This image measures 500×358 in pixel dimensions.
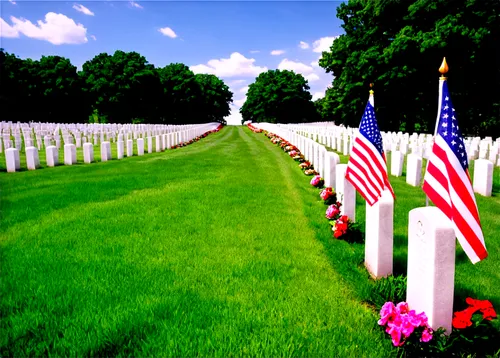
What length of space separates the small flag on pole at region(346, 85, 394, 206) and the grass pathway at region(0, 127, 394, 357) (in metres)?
0.88

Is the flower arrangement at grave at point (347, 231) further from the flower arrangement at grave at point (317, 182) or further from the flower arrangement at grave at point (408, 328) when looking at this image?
the flower arrangement at grave at point (317, 182)

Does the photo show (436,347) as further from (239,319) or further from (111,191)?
(111,191)

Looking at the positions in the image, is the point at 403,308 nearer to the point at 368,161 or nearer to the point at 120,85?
the point at 368,161

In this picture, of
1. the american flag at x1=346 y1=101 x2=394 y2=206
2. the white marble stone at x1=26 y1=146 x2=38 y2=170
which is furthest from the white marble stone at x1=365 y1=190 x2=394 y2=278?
the white marble stone at x1=26 y1=146 x2=38 y2=170

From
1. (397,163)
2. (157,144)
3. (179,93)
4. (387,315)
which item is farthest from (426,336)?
(179,93)

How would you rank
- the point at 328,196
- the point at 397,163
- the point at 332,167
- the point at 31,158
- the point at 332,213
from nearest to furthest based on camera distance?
the point at 332,213 < the point at 328,196 < the point at 332,167 < the point at 397,163 < the point at 31,158

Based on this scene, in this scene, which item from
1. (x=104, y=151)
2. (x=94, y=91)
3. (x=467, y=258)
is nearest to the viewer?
(x=467, y=258)

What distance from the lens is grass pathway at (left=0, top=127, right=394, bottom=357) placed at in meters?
2.90

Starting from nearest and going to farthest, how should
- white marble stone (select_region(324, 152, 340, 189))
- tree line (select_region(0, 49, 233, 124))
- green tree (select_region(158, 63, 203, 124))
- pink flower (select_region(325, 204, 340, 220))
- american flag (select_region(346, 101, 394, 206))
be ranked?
american flag (select_region(346, 101, 394, 206))
pink flower (select_region(325, 204, 340, 220))
white marble stone (select_region(324, 152, 340, 189))
tree line (select_region(0, 49, 233, 124))
green tree (select_region(158, 63, 203, 124))

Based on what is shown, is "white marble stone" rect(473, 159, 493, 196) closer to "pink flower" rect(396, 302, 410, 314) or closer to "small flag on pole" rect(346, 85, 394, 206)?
"small flag on pole" rect(346, 85, 394, 206)

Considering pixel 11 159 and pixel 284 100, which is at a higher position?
pixel 284 100

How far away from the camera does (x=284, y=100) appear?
94.8m

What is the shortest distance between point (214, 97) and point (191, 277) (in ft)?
344

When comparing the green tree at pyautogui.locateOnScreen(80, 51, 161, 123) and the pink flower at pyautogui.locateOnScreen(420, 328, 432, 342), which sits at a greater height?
the green tree at pyautogui.locateOnScreen(80, 51, 161, 123)
